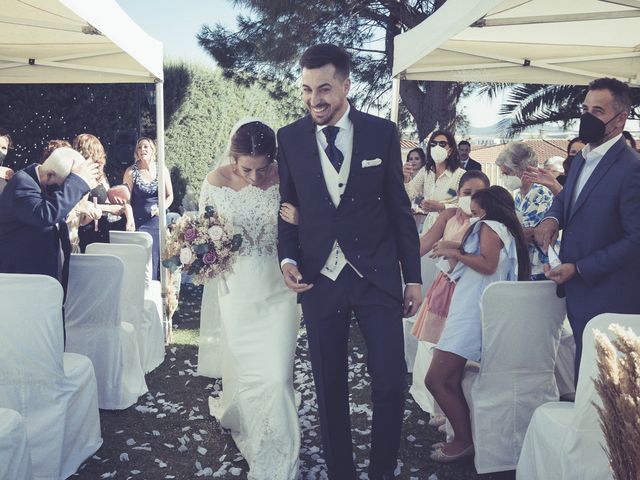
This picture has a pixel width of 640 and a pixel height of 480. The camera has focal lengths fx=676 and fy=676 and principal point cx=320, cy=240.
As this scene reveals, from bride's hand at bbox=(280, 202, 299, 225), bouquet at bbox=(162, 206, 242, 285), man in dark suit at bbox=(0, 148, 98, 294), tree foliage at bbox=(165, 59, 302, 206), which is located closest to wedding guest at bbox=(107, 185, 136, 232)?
man in dark suit at bbox=(0, 148, 98, 294)

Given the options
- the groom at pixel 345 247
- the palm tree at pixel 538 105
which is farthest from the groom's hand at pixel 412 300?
the palm tree at pixel 538 105

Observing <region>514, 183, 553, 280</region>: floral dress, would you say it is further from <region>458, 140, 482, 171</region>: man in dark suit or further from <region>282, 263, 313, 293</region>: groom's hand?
<region>458, 140, 482, 171</region>: man in dark suit

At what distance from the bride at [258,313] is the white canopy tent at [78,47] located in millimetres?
1608

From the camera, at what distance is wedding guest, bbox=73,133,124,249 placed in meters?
5.61

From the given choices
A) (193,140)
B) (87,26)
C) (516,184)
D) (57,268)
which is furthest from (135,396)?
(193,140)

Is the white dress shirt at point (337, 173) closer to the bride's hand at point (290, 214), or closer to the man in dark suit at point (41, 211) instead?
the bride's hand at point (290, 214)

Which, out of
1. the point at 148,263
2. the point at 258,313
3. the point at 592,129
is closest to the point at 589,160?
the point at 592,129

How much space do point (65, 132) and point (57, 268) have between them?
26.9 feet

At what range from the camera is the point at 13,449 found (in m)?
2.54

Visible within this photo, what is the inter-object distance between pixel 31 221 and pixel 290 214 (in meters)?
1.60

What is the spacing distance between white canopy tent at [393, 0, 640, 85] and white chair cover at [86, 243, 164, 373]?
280cm

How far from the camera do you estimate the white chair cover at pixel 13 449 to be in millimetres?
2482

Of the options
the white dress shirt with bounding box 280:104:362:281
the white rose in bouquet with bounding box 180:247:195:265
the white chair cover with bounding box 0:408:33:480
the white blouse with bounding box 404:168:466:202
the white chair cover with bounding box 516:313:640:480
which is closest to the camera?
the white chair cover with bounding box 0:408:33:480

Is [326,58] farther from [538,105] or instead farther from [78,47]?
[538,105]
